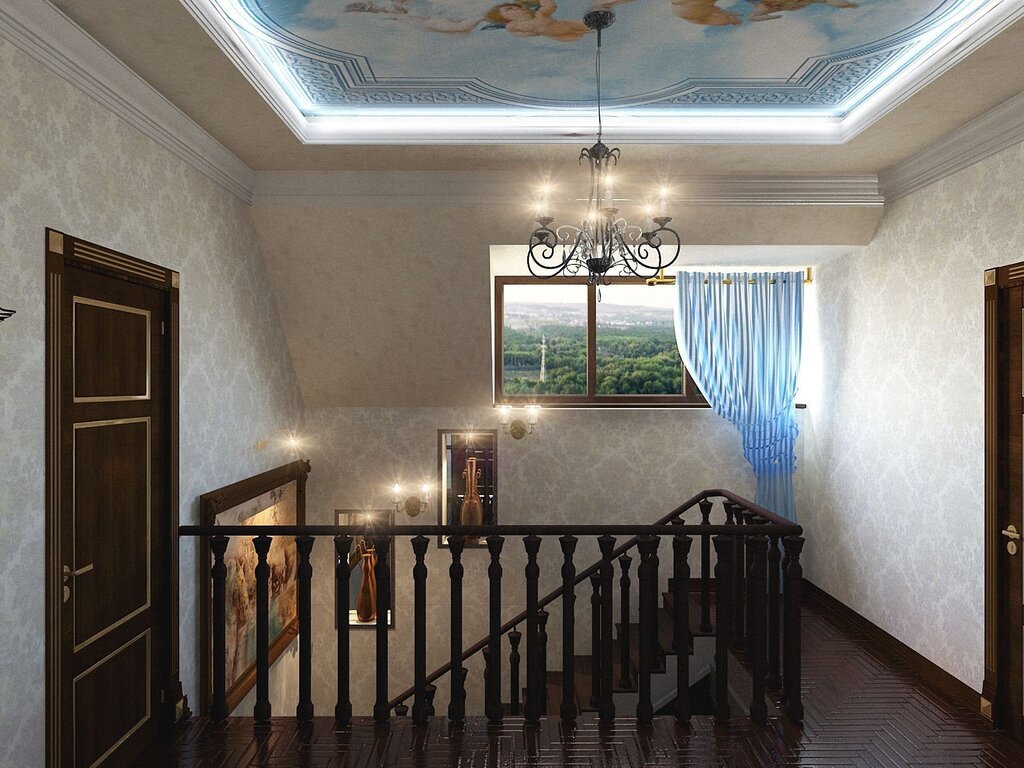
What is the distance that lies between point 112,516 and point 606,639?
7.53 ft

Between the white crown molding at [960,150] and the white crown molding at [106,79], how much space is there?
3982mm

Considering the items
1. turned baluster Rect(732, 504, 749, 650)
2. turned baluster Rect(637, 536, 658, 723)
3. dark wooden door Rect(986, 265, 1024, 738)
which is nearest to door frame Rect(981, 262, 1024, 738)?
dark wooden door Rect(986, 265, 1024, 738)

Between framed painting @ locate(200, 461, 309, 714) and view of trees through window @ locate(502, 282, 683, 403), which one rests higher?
view of trees through window @ locate(502, 282, 683, 403)

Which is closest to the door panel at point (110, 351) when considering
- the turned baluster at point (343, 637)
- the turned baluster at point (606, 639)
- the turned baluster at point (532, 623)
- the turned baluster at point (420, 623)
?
the turned baluster at point (343, 637)

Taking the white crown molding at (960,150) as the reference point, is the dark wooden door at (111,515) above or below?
below

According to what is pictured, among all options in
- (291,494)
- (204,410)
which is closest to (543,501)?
(291,494)

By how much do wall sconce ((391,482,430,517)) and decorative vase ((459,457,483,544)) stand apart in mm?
332

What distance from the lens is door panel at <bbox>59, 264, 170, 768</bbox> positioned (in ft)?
8.55

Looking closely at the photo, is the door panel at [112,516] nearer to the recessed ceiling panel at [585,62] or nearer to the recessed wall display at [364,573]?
the recessed ceiling panel at [585,62]

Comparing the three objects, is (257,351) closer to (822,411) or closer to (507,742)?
(507,742)

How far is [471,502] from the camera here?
6.04 metres

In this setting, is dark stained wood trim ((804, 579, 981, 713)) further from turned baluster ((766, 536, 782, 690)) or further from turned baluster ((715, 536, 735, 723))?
turned baluster ((715, 536, 735, 723))

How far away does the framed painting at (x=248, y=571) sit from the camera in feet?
12.3

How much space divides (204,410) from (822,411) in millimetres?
4682
